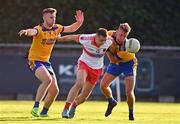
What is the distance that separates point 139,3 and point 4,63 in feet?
24.1

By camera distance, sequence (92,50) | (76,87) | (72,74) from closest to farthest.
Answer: (76,87)
(92,50)
(72,74)

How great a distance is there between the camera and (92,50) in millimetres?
16641

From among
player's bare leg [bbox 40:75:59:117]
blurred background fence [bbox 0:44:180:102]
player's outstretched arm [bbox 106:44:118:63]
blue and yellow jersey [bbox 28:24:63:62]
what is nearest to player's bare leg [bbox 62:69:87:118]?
player's bare leg [bbox 40:75:59:117]

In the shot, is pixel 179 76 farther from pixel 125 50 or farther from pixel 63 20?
pixel 125 50

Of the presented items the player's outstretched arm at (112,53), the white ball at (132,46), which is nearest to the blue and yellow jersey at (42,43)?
the player's outstretched arm at (112,53)

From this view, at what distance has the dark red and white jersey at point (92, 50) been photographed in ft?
54.3

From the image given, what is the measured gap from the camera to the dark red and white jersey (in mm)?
16562

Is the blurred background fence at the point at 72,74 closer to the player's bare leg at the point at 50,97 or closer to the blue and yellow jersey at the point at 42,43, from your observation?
the player's bare leg at the point at 50,97

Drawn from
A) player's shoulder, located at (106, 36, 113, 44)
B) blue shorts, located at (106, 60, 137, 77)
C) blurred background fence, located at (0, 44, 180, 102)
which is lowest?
blurred background fence, located at (0, 44, 180, 102)

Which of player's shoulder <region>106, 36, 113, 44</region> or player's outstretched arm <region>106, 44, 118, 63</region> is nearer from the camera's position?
player's shoulder <region>106, 36, 113, 44</region>

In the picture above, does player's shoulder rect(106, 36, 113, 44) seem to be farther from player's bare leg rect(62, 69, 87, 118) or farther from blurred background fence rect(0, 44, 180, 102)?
blurred background fence rect(0, 44, 180, 102)

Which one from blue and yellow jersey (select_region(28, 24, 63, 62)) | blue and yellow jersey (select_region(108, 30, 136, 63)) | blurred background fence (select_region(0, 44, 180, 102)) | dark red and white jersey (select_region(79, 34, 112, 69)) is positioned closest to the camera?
dark red and white jersey (select_region(79, 34, 112, 69))

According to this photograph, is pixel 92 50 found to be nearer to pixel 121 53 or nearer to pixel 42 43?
pixel 121 53

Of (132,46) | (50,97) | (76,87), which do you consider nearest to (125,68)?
(132,46)
